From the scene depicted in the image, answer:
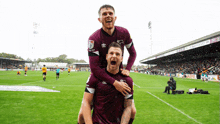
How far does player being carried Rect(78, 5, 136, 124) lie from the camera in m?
2.35

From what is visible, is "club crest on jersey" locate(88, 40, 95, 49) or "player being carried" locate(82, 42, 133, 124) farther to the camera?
"club crest on jersey" locate(88, 40, 95, 49)

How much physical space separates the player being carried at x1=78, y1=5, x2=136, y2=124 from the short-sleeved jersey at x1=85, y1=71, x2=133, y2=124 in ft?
Answer: 0.33

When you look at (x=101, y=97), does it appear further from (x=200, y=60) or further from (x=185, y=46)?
(x=200, y=60)

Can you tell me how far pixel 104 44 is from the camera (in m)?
2.57

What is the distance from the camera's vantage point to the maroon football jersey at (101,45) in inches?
94.8

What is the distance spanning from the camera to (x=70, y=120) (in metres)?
5.39

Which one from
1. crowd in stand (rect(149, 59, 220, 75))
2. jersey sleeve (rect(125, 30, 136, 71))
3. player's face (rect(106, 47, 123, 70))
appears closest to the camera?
player's face (rect(106, 47, 123, 70))

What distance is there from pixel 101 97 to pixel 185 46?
1242 inches

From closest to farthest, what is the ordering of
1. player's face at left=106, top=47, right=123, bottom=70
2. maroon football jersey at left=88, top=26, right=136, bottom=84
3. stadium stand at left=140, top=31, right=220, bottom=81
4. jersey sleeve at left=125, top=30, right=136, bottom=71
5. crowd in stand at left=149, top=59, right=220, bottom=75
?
1. player's face at left=106, top=47, right=123, bottom=70
2. maroon football jersey at left=88, top=26, right=136, bottom=84
3. jersey sleeve at left=125, top=30, right=136, bottom=71
4. stadium stand at left=140, top=31, right=220, bottom=81
5. crowd in stand at left=149, top=59, right=220, bottom=75

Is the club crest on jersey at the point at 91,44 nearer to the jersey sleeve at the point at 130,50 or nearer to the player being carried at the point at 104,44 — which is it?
the player being carried at the point at 104,44

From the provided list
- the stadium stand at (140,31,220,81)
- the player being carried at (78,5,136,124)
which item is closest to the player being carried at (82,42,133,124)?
the player being carried at (78,5,136,124)

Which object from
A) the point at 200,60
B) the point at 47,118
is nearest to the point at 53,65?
the point at 200,60

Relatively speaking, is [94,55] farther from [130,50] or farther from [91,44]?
[130,50]

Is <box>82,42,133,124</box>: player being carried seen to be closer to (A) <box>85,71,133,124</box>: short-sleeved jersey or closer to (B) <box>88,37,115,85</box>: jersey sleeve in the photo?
(A) <box>85,71,133,124</box>: short-sleeved jersey
